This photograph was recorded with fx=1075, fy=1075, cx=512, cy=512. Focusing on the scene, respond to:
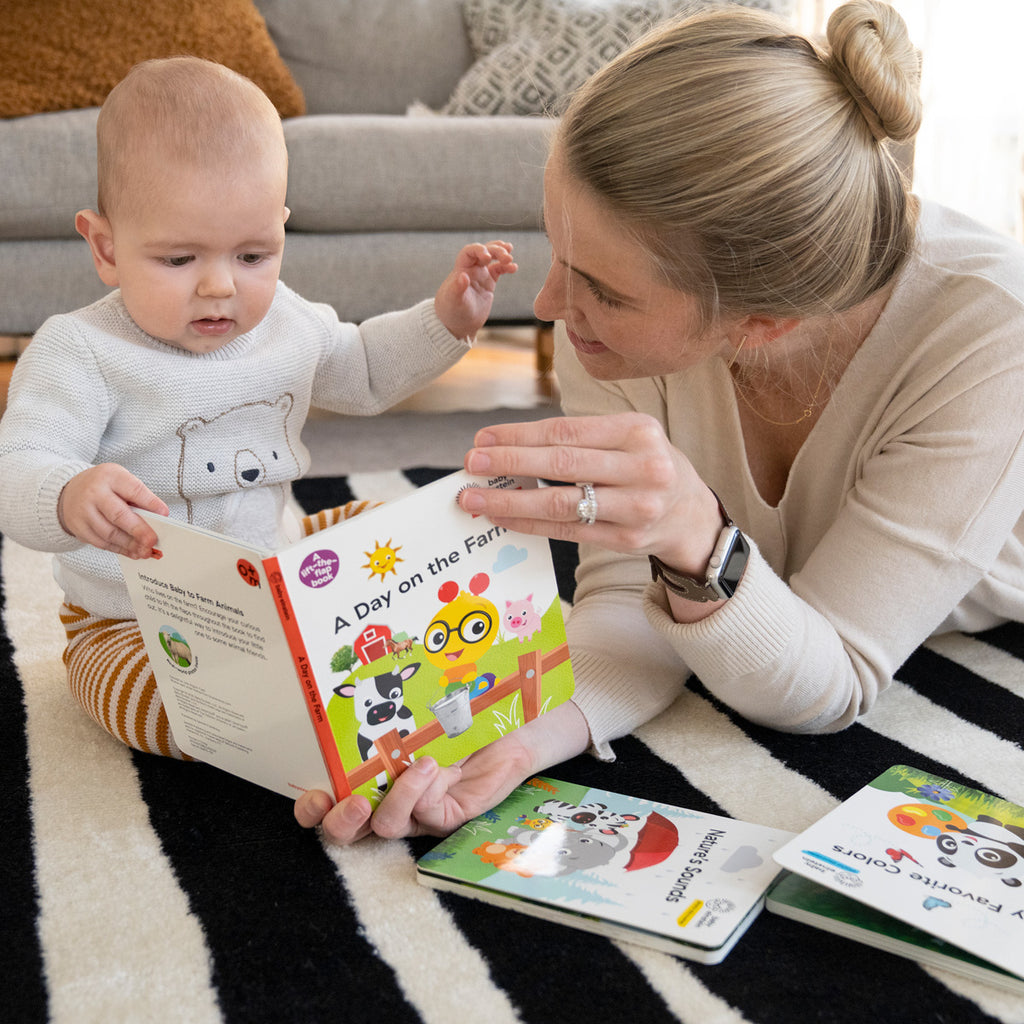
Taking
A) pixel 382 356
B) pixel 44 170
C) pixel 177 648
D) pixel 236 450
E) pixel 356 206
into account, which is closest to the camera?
pixel 177 648

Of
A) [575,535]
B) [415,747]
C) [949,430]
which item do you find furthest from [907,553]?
[415,747]

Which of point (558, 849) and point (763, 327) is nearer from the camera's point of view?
point (558, 849)

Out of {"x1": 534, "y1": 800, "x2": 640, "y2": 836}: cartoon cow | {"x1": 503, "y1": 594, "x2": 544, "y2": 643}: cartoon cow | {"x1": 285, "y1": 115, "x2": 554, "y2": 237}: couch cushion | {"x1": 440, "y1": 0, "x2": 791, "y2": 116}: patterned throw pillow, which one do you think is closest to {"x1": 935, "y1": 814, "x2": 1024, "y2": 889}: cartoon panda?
{"x1": 534, "y1": 800, "x2": 640, "y2": 836}: cartoon cow

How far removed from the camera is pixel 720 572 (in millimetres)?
847

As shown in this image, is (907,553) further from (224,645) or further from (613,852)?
(224,645)

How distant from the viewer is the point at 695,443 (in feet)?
3.73

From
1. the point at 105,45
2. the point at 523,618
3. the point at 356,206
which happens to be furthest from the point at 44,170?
the point at 523,618

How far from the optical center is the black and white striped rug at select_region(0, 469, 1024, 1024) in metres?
0.67

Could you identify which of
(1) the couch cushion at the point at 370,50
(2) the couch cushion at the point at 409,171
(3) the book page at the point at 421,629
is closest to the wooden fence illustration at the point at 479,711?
(3) the book page at the point at 421,629

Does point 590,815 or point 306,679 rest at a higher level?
point 306,679

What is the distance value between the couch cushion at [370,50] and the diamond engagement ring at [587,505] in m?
2.26

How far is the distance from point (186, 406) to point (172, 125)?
247 mm

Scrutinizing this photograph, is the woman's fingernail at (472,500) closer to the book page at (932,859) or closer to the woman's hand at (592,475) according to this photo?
the woman's hand at (592,475)

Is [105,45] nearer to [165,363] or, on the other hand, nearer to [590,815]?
[165,363]
